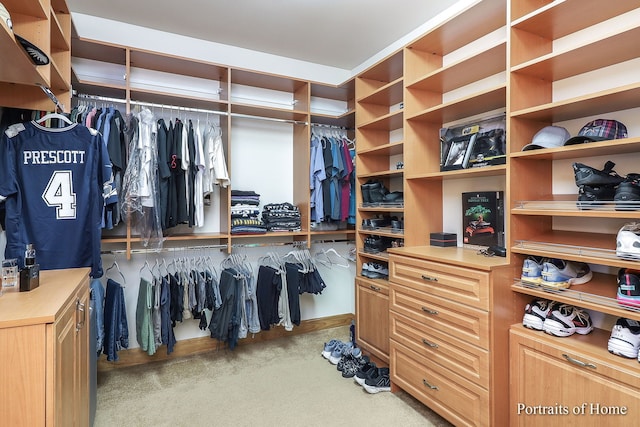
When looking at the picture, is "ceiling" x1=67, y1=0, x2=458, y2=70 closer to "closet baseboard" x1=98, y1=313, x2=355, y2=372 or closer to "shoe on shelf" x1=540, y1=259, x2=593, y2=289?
"shoe on shelf" x1=540, y1=259, x2=593, y2=289

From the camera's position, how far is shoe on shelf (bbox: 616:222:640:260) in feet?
4.47

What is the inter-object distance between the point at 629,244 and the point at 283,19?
2678mm

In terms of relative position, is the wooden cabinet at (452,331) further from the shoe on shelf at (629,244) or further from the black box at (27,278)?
the black box at (27,278)

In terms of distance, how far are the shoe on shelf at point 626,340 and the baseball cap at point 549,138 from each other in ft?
2.81

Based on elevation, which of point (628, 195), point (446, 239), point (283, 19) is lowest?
point (446, 239)

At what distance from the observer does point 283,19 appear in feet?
9.05

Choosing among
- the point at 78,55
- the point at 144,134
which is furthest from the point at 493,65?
the point at 78,55

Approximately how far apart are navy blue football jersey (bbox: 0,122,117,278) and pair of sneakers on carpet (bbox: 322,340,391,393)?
6.09 ft

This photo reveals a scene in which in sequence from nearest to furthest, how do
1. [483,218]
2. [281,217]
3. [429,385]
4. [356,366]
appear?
[429,385] → [483,218] → [356,366] → [281,217]

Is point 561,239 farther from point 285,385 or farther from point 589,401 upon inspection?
point 285,385

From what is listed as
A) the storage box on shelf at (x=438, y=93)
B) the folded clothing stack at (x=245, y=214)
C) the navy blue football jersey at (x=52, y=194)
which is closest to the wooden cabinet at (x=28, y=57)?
the navy blue football jersey at (x=52, y=194)

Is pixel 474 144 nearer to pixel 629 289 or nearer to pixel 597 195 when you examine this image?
pixel 597 195

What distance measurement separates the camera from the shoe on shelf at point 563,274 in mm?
1652

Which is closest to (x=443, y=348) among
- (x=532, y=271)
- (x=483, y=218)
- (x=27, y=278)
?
(x=532, y=271)
